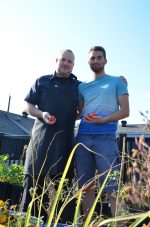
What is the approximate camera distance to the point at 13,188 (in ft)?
12.9

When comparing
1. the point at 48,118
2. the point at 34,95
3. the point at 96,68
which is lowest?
the point at 48,118

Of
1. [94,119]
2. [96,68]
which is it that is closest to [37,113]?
[94,119]

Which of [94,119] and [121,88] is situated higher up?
[121,88]

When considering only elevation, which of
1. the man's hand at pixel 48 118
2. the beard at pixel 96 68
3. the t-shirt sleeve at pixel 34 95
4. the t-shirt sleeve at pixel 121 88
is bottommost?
the man's hand at pixel 48 118

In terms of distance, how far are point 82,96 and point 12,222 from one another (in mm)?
1279

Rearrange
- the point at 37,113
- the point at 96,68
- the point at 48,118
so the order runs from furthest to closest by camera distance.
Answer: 1. the point at 96,68
2. the point at 37,113
3. the point at 48,118

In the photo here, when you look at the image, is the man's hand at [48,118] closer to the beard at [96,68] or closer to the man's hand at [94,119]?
the man's hand at [94,119]

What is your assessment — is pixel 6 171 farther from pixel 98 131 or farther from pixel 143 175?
pixel 143 175

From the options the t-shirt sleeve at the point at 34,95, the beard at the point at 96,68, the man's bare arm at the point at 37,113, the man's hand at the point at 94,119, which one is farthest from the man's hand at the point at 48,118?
the beard at the point at 96,68

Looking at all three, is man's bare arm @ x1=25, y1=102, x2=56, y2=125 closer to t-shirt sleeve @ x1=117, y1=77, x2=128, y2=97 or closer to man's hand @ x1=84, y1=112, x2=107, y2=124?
man's hand @ x1=84, y1=112, x2=107, y2=124

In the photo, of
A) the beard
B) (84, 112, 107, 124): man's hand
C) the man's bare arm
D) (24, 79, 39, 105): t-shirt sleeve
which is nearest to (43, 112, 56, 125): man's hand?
the man's bare arm

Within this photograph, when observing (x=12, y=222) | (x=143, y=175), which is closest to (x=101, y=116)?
(x=12, y=222)

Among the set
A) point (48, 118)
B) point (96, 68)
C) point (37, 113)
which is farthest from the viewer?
point (96, 68)

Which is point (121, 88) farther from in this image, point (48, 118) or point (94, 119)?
point (48, 118)
